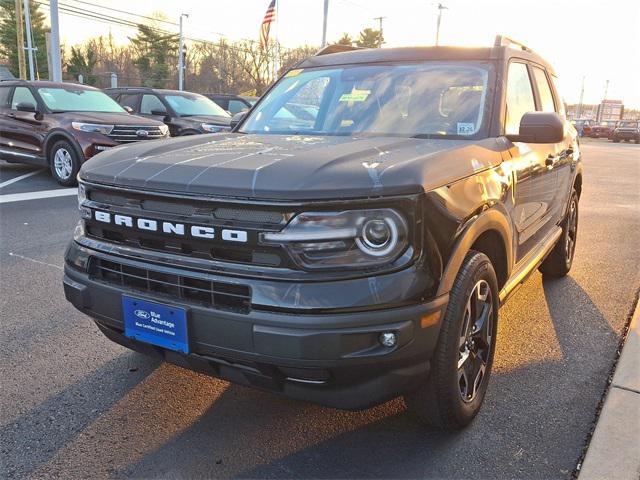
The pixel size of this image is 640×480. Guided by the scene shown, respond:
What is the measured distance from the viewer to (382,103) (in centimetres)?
337

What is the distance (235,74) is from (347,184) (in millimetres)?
67108

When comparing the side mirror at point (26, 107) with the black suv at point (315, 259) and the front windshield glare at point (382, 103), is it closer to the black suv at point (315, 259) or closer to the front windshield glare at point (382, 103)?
the front windshield glare at point (382, 103)

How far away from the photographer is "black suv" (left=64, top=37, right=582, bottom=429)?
2.02m

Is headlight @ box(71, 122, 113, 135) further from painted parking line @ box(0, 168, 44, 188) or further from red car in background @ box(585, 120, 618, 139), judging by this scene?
red car in background @ box(585, 120, 618, 139)

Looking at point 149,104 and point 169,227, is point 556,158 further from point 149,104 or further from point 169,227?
point 149,104

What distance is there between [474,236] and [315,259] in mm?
781

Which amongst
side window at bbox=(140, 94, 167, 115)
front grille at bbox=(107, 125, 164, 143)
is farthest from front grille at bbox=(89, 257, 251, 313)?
side window at bbox=(140, 94, 167, 115)

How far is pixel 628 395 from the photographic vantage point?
302 cm

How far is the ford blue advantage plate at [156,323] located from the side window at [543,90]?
314cm

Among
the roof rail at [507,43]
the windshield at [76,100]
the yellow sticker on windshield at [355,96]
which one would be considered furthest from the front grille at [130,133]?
the roof rail at [507,43]

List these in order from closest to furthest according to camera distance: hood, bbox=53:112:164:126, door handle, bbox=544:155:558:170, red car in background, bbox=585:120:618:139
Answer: door handle, bbox=544:155:558:170
hood, bbox=53:112:164:126
red car in background, bbox=585:120:618:139

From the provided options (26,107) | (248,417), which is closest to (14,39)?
(26,107)

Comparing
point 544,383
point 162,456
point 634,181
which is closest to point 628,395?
point 544,383

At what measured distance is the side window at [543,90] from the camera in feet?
13.4
